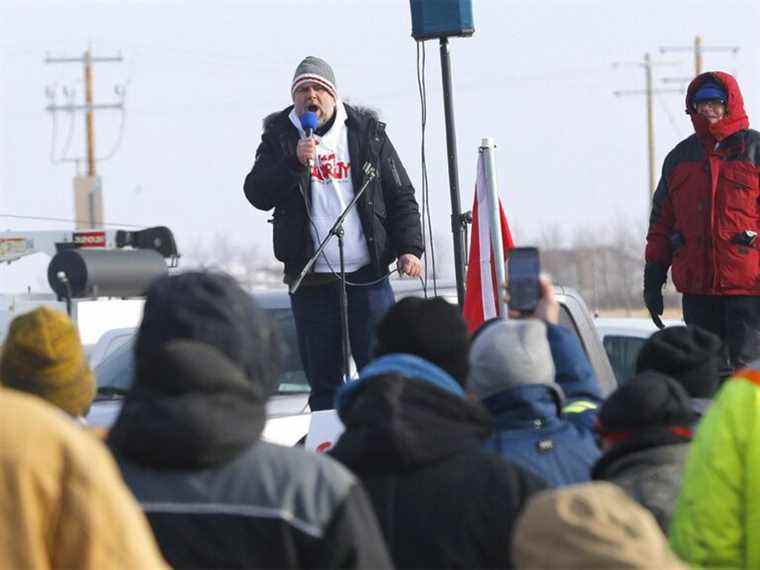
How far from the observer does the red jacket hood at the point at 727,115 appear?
7.10 m

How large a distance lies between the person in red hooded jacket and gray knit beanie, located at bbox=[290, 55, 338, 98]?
5.11 feet

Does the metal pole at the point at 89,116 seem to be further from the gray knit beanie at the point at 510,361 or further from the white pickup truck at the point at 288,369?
the gray knit beanie at the point at 510,361

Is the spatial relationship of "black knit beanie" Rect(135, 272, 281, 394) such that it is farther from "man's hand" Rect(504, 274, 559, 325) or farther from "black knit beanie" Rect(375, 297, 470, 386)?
"man's hand" Rect(504, 274, 559, 325)

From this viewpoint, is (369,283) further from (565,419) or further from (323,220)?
(565,419)

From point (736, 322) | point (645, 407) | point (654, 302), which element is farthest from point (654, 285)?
point (645, 407)

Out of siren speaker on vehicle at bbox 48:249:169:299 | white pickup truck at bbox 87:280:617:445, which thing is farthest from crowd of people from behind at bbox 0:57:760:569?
siren speaker on vehicle at bbox 48:249:169:299

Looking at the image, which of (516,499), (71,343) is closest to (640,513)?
(516,499)

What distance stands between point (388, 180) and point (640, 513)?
471cm

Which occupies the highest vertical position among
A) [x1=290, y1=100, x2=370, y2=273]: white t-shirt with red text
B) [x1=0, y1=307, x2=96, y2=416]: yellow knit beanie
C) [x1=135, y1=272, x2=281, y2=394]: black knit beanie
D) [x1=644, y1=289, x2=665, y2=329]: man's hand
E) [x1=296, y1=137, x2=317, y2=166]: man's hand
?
[x1=296, y1=137, x2=317, y2=166]: man's hand

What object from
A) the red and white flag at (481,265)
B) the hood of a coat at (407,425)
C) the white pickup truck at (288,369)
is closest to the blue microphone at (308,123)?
the red and white flag at (481,265)

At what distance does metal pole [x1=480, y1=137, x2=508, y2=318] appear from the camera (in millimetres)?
7074

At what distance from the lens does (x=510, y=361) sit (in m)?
4.18

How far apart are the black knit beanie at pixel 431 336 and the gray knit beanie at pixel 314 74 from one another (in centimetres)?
324

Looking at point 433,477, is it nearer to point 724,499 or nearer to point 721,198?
point 724,499
